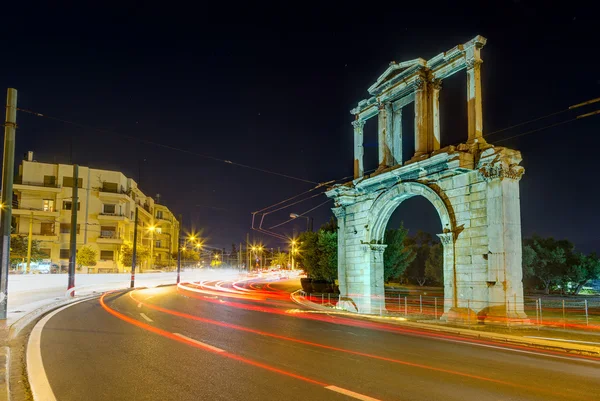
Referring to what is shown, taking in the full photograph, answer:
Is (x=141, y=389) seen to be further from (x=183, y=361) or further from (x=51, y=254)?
(x=51, y=254)

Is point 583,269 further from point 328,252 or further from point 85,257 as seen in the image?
point 85,257

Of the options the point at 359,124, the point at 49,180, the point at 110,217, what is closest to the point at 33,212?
the point at 49,180

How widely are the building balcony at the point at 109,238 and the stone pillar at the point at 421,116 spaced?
168ft

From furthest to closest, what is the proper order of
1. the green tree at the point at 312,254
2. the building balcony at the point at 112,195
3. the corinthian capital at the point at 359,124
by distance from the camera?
the building balcony at the point at 112,195 < the green tree at the point at 312,254 < the corinthian capital at the point at 359,124

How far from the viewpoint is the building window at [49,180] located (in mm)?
60312

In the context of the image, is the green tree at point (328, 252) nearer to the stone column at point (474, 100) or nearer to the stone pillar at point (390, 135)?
the stone pillar at point (390, 135)

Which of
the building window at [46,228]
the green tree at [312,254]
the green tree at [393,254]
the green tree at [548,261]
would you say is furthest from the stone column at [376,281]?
the building window at [46,228]

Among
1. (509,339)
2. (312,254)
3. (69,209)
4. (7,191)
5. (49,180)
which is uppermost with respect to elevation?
(49,180)

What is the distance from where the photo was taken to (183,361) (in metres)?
8.79

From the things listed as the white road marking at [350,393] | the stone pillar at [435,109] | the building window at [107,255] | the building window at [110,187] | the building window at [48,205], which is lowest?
the white road marking at [350,393]

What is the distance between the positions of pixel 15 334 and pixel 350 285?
16582mm

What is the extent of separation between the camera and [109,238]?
61969 millimetres

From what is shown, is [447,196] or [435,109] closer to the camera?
[447,196]

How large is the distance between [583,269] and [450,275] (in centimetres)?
4682
